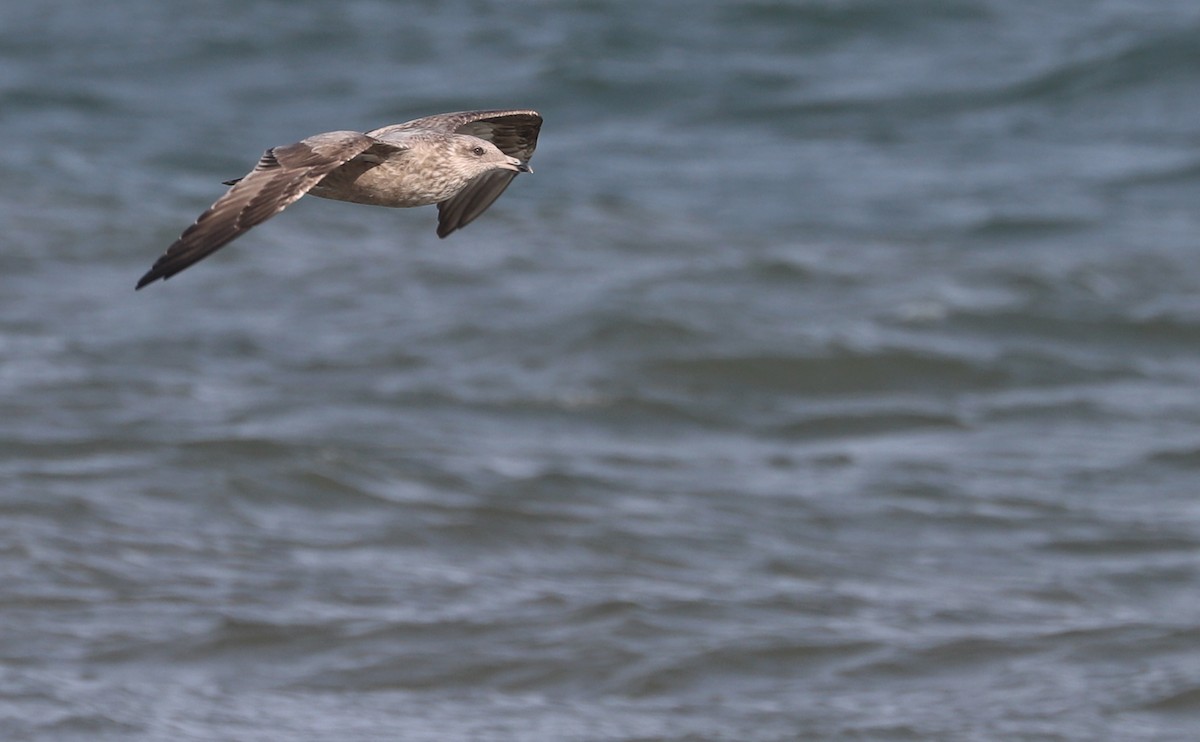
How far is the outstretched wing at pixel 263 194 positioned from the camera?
4566 mm

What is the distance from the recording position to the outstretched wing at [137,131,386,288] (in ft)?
15.0

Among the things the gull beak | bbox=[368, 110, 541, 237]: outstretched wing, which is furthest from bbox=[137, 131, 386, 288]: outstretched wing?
bbox=[368, 110, 541, 237]: outstretched wing

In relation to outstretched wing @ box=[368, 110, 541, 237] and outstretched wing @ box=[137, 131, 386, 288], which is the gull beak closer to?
outstretched wing @ box=[368, 110, 541, 237]

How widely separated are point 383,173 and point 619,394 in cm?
721

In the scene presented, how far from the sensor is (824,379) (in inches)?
511

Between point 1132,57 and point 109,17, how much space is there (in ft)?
36.4

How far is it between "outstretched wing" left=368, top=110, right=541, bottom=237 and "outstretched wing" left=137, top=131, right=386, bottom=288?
0.99 m

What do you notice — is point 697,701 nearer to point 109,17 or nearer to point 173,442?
point 173,442

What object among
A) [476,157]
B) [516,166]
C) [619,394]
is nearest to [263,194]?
[476,157]

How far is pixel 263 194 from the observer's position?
15.9 ft

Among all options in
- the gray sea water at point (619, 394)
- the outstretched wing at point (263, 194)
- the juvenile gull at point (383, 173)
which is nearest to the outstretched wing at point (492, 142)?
the juvenile gull at point (383, 173)

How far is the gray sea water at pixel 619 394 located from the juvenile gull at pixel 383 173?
2.67m

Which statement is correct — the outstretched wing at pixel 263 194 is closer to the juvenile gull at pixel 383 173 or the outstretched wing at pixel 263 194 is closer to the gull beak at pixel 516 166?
the juvenile gull at pixel 383 173

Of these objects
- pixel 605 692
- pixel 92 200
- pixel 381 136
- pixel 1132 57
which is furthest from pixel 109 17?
pixel 381 136
